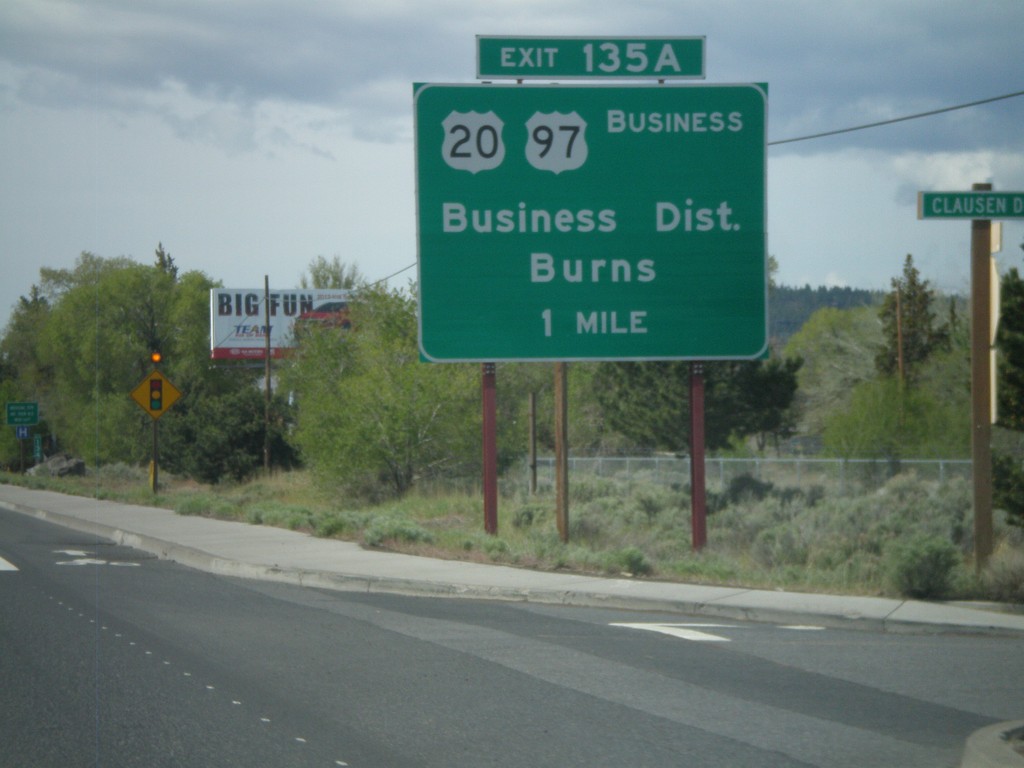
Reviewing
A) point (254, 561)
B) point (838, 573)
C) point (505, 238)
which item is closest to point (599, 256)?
point (505, 238)

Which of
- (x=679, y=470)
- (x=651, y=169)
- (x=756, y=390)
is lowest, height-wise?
(x=679, y=470)

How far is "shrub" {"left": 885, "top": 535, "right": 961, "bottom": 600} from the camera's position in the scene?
11.8 metres

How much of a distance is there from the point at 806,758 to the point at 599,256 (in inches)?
404

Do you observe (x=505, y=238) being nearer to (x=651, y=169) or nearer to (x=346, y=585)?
(x=651, y=169)

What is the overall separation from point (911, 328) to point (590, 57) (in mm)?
41572

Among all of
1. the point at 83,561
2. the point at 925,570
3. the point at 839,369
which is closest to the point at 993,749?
the point at 925,570

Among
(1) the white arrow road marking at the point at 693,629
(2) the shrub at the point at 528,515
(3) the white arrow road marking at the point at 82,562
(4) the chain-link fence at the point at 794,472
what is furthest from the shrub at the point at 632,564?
(4) the chain-link fence at the point at 794,472

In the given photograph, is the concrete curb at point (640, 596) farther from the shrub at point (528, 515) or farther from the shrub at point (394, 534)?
the shrub at point (528, 515)

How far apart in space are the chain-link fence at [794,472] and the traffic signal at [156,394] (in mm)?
11030

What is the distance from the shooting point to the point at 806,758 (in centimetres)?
643

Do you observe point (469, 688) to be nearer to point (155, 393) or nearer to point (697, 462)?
point (697, 462)

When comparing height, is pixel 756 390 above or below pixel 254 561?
above

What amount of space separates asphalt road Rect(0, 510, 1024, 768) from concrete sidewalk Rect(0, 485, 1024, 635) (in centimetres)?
37

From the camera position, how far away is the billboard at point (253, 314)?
6556 centimetres
